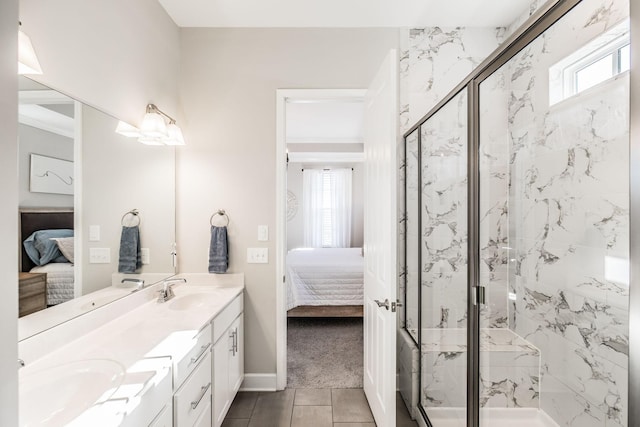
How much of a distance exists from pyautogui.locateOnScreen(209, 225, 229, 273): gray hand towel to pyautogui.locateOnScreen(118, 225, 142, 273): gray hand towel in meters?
0.48

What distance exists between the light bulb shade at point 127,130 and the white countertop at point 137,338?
96 cm

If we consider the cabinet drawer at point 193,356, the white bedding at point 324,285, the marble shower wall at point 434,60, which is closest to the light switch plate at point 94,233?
the cabinet drawer at point 193,356

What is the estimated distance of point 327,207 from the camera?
6.55 m

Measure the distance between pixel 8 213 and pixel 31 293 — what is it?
92 cm

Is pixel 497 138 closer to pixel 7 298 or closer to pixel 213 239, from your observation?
pixel 7 298

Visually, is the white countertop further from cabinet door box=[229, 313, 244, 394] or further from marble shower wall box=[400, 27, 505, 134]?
marble shower wall box=[400, 27, 505, 134]

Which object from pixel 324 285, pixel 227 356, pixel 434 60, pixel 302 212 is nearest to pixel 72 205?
pixel 227 356

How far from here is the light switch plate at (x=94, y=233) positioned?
58.1 inches

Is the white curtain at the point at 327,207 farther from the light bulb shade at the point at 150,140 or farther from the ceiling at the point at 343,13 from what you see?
the light bulb shade at the point at 150,140

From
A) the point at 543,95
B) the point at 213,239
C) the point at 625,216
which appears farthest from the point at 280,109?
the point at 625,216

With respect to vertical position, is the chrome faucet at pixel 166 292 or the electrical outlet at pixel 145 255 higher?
the electrical outlet at pixel 145 255

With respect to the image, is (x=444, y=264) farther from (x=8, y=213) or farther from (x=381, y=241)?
(x=8, y=213)

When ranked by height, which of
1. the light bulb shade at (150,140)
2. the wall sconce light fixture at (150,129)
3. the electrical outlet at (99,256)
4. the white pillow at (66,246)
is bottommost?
the electrical outlet at (99,256)

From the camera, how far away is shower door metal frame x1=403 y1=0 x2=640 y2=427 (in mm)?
573
